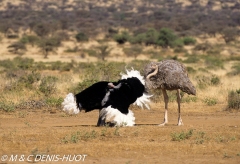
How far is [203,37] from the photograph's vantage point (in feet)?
203

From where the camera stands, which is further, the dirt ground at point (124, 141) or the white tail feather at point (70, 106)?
the white tail feather at point (70, 106)

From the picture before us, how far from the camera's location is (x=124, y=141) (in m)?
10.6

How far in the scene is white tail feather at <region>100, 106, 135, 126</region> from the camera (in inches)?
466

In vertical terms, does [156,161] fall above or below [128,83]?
below

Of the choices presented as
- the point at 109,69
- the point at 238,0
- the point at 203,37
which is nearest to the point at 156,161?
the point at 109,69

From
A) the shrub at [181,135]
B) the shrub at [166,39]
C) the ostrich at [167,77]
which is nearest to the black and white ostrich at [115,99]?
the ostrich at [167,77]

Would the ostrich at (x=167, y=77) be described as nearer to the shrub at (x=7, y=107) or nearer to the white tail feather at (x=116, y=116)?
the white tail feather at (x=116, y=116)

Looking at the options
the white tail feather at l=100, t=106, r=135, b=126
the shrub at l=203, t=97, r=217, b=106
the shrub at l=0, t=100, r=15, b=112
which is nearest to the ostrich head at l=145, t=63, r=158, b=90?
the white tail feather at l=100, t=106, r=135, b=126

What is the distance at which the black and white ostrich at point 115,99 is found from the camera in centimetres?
1192

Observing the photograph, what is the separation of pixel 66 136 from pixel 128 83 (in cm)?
203

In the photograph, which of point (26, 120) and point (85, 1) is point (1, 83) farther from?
point (85, 1)

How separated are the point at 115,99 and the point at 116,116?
0.35 m

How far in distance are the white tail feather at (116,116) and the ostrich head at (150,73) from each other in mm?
851

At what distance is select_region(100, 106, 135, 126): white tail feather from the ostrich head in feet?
2.79
